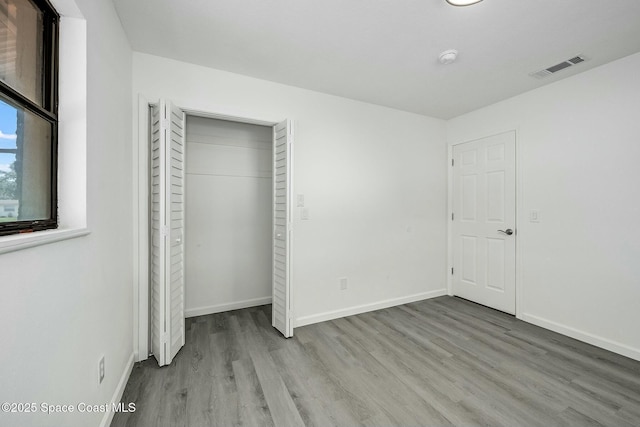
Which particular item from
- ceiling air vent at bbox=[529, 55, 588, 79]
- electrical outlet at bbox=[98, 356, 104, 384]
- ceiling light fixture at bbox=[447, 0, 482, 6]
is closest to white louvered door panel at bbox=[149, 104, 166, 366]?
electrical outlet at bbox=[98, 356, 104, 384]

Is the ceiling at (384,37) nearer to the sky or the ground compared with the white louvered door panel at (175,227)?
nearer to the sky

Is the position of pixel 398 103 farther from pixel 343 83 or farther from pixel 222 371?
pixel 222 371

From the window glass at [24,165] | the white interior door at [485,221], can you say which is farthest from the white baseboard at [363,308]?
the window glass at [24,165]

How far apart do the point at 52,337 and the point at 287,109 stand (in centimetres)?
244

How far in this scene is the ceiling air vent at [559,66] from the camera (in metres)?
2.27

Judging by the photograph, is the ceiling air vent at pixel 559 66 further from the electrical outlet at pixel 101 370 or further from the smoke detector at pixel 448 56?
the electrical outlet at pixel 101 370

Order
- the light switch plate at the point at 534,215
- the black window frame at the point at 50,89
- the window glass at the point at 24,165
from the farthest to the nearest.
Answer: the light switch plate at the point at 534,215, the black window frame at the point at 50,89, the window glass at the point at 24,165

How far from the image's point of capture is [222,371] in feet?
6.57

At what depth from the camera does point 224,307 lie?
3.19 meters

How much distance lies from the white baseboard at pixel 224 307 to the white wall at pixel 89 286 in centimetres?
101

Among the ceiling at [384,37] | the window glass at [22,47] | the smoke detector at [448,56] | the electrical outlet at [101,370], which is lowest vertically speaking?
the electrical outlet at [101,370]

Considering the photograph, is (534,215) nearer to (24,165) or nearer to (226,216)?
(226,216)

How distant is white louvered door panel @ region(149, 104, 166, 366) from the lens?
6.57 ft

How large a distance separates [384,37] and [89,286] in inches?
94.0
